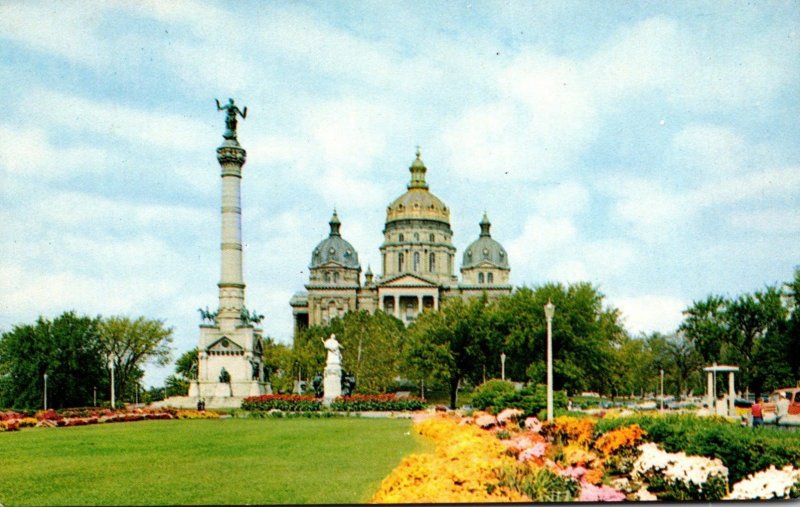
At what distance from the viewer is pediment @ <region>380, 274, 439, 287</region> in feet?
381

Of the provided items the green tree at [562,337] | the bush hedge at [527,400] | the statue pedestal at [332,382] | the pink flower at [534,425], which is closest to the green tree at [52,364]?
the statue pedestal at [332,382]

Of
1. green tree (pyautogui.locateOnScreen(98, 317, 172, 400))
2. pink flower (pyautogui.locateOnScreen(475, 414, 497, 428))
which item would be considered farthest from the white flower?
green tree (pyautogui.locateOnScreen(98, 317, 172, 400))

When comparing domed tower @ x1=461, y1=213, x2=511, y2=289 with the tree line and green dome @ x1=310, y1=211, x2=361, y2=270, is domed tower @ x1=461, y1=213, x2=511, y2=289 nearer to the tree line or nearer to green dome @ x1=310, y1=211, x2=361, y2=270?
green dome @ x1=310, y1=211, x2=361, y2=270

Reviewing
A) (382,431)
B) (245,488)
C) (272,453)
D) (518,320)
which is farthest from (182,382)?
(245,488)

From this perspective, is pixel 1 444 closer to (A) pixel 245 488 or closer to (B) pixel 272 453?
(B) pixel 272 453

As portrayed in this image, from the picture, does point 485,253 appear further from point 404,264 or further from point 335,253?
point 335,253

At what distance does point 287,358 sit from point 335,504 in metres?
55.7

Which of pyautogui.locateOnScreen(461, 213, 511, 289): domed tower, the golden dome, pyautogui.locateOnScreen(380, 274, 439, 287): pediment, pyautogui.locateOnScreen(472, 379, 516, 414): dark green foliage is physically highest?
the golden dome

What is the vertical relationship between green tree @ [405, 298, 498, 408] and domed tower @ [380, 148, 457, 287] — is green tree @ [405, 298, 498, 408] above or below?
below

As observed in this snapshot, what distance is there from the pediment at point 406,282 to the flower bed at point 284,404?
75.9 m

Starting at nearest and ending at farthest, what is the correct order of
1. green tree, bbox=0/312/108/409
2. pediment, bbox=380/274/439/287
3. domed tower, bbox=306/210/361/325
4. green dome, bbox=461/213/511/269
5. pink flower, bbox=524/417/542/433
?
pink flower, bbox=524/417/542/433 → green tree, bbox=0/312/108/409 → pediment, bbox=380/274/439/287 → domed tower, bbox=306/210/361/325 → green dome, bbox=461/213/511/269

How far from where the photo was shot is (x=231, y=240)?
50.8m

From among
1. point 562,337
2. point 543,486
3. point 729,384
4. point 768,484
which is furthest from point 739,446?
point 562,337

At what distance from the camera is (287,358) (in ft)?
220
